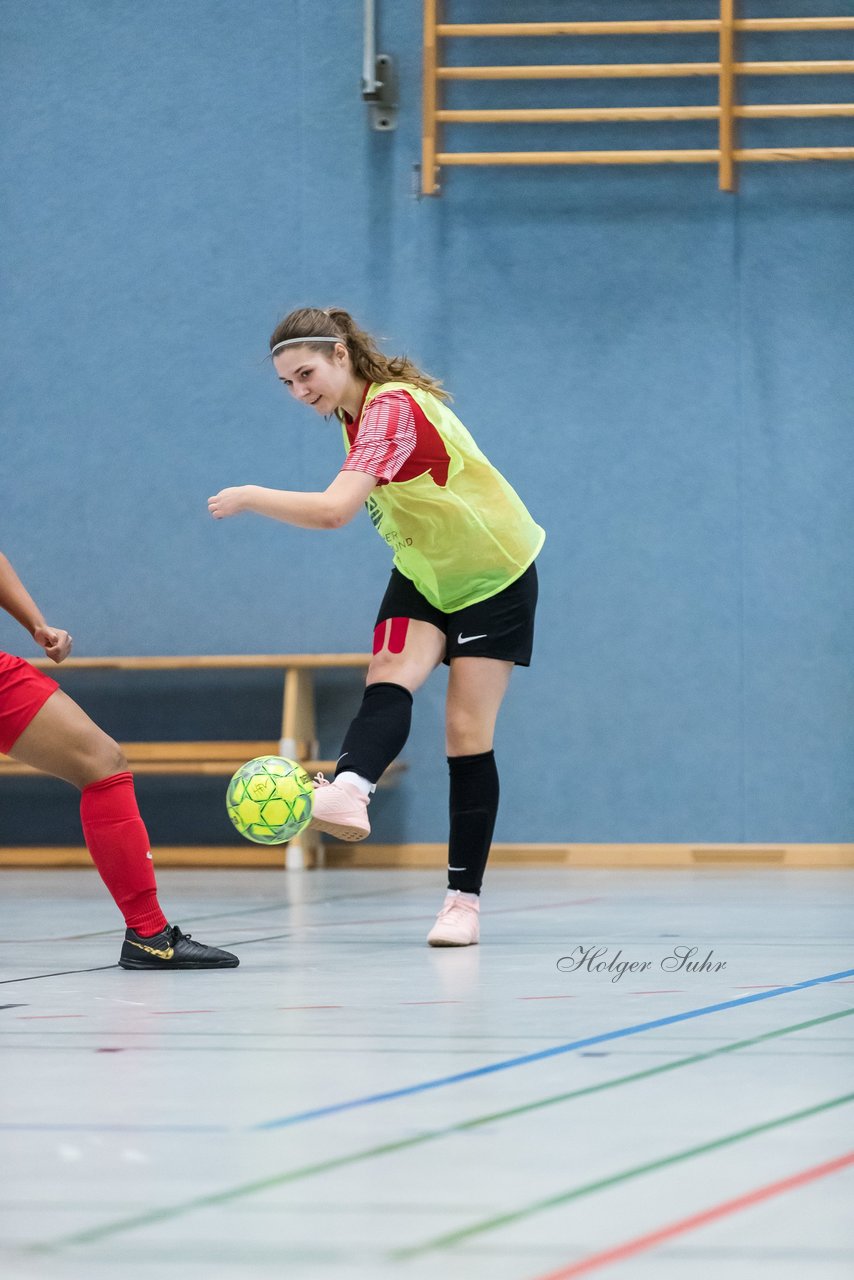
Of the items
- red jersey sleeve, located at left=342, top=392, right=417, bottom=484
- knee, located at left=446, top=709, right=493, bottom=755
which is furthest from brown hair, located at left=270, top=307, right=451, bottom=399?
knee, located at left=446, top=709, right=493, bottom=755

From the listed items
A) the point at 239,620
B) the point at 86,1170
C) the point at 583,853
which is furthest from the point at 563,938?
the point at 239,620

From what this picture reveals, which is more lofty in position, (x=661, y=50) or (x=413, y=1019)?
(x=661, y=50)

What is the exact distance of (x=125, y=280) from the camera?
295 inches

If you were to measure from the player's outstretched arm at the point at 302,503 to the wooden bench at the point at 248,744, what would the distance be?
3365mm

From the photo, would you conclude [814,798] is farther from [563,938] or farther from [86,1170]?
[86,1170]

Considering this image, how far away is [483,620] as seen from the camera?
398cm

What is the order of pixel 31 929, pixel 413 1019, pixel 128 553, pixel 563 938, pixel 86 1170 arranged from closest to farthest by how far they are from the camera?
pixel 86 1170 → pixel 413 1019 → pixel 563 938 → pixel 31 929 → pixel 128 553

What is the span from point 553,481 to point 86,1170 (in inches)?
221

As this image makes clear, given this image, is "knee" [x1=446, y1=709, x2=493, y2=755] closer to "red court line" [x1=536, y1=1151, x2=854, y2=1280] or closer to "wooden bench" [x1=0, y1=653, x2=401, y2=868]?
"red court line" [x1=536, y1=1151, x2=854, y2=1280]

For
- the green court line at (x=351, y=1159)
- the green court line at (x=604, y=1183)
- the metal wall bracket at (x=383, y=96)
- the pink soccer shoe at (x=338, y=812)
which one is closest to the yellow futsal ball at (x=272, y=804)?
the pink soccer shoe at (x=338, y=812)

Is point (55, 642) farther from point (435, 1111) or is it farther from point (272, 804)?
point (435, 1111)

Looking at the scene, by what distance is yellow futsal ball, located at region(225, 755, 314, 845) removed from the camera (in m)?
3.37

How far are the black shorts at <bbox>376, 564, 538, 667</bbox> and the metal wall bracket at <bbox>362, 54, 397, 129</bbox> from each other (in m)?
3.76

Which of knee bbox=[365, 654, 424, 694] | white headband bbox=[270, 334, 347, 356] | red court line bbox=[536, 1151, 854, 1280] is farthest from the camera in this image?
knee bbox=[365, 654, 424, 694]
